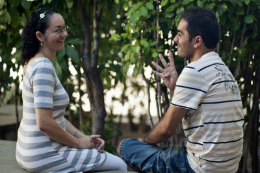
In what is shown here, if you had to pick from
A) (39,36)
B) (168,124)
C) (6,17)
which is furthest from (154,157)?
(6,17)

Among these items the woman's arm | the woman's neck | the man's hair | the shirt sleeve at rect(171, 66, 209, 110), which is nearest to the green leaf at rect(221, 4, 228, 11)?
the man's hair

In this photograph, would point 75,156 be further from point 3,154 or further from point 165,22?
point 165,22

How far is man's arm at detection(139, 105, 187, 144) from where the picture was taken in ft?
6.95

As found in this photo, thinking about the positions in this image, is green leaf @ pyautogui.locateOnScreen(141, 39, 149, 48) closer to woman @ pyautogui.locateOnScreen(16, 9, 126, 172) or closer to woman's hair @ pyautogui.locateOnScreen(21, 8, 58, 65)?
woman @ pyautogui.locateOnScreen(16, 9, 126, 172)

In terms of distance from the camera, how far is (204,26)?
7.20 ft

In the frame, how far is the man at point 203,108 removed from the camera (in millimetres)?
2076

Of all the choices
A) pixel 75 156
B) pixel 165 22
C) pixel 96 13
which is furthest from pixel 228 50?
pixel 75 156

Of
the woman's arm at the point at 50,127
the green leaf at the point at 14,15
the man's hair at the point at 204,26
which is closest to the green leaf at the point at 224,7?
the man's hair at the point at 204,26

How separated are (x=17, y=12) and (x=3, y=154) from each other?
1222 mm

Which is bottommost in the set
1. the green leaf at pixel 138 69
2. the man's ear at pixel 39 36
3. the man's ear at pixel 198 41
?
the green leaf at pixel 138 69

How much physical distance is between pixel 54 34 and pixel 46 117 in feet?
1.95

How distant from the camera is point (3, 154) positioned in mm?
2764

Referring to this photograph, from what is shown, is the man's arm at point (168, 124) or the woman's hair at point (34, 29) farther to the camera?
the woman's hair at point (34, 29)

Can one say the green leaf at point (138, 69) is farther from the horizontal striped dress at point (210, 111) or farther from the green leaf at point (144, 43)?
the horizontal striped dress at point (210, 111)
